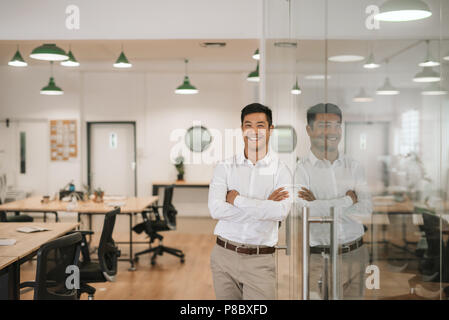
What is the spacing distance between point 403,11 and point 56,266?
2.58 metres

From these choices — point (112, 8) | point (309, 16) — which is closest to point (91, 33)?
point (112, 8)

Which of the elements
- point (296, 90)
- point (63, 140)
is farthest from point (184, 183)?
point (296, 90)

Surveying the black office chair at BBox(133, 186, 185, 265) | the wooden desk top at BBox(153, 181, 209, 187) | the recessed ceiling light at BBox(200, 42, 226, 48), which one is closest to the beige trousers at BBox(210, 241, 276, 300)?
the black office chair at BBox(133, 186, 185, 265)

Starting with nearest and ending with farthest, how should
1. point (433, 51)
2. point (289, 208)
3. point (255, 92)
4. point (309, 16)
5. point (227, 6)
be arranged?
point (433, 51) < point (309, 16) < point (289, 208) < point (227, 6) < point (255, 92)

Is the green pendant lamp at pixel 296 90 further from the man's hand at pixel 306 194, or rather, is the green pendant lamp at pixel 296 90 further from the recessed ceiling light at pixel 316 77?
the man's hand at pixel 306 194

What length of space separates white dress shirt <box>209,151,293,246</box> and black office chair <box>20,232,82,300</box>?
96 centimetres

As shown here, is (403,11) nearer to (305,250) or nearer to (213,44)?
(305,250)

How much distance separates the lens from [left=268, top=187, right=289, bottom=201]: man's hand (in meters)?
2.42

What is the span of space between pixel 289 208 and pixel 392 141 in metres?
1.66

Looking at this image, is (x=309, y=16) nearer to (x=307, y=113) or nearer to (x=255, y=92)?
(x=307, y=113)

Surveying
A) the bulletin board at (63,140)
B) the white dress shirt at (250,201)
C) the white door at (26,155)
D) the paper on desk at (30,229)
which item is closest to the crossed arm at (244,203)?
the white dress shirt at (250,201)

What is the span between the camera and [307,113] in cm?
146

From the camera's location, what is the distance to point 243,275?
238 centimetres

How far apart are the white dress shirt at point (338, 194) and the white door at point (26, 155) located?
28.7ft
